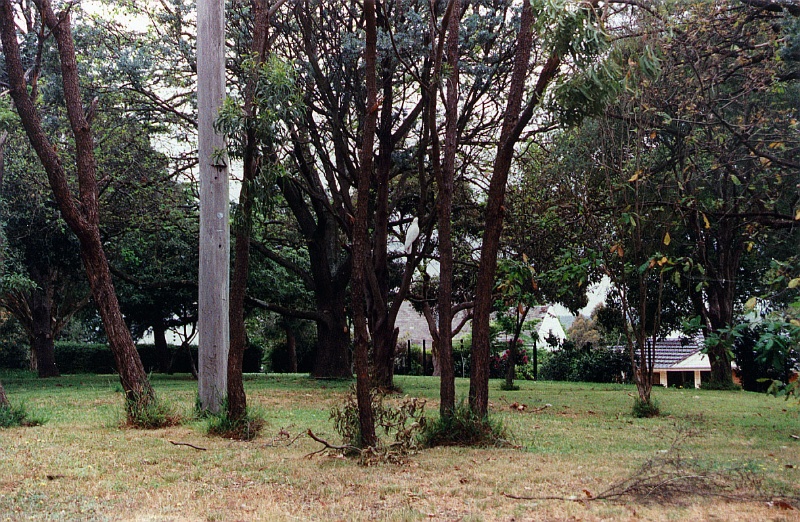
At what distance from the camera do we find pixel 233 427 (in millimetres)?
8094

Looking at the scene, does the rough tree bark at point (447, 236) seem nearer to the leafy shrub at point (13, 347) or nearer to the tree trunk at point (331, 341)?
the tree trunk at point (331, 341)

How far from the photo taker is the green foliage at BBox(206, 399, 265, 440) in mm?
8062

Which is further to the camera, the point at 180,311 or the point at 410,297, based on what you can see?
the point at 180,311

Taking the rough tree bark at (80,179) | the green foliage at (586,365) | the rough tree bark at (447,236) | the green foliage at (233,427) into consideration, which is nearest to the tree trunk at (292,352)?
the green foliage at (586,365)

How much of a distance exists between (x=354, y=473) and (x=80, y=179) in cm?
586

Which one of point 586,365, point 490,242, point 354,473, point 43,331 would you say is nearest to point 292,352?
point 43,331

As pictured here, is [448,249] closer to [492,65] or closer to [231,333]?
[231,333]

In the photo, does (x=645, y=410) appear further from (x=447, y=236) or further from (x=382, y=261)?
(x=382, y=261)

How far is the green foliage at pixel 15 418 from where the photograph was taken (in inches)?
354

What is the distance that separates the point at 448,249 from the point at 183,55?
897 centimetres

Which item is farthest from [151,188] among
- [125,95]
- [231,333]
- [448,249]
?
[448,249]

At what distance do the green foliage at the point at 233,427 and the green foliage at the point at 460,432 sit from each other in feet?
6.41

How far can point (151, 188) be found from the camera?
16.1 meters

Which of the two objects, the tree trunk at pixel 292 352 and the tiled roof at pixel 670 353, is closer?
the tiled roof at pixel 670 353
